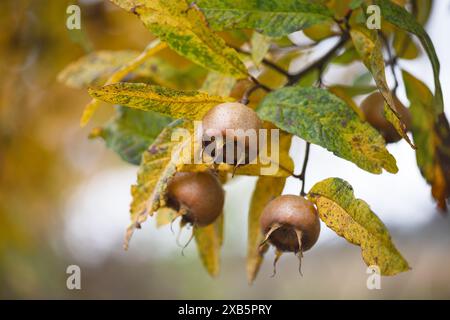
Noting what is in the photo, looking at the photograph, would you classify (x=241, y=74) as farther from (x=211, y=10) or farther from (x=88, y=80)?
(x=88, y=80)

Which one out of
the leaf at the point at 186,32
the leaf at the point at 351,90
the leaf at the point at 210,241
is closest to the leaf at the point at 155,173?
the leaf at the point at 186,32

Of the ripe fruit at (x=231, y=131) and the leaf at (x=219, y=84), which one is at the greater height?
the leaf at (x=219, y=84)

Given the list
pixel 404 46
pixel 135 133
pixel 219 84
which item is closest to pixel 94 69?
pixel 135 133

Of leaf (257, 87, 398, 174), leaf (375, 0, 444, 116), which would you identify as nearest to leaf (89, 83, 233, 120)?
leaf (257, 87, 398, 174)

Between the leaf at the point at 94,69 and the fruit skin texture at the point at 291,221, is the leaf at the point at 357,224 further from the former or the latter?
the leaf at the point at 94,69

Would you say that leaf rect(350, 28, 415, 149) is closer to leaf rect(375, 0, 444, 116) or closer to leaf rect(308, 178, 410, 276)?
leaf rect(375, 0, 444, 116)
